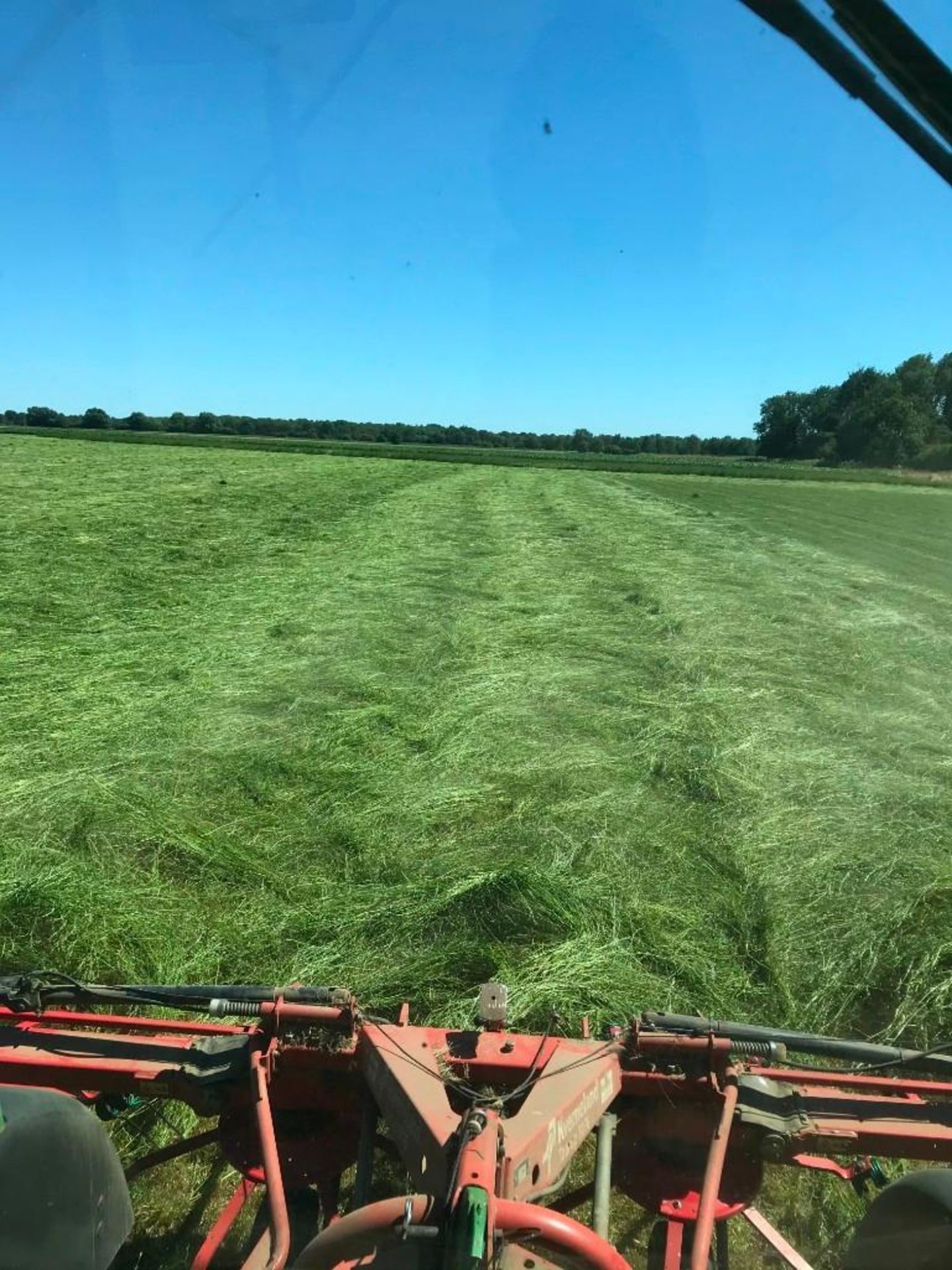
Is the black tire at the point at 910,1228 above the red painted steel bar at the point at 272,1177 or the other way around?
the other way around

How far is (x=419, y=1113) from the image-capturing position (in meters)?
1.74

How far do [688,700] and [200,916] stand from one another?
4165 millimetres

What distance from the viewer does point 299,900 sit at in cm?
400

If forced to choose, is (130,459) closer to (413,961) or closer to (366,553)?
(366,553)

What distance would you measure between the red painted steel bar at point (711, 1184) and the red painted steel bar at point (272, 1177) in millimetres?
671

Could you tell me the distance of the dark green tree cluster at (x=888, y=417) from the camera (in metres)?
40.4

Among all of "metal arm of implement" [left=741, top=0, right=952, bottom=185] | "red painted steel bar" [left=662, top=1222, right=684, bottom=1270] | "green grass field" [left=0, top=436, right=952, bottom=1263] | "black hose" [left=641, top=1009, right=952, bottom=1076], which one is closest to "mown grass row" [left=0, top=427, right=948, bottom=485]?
"green grass field" [left=0, top=436, right=952, bottom=1263]

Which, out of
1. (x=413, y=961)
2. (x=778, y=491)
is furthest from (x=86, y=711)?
(x=778, y=491)

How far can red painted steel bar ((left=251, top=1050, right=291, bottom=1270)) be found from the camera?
1.64 meters

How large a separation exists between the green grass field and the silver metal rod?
100cm

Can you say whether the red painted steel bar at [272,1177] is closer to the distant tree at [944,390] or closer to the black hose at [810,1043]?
the black hose at [810,1043]

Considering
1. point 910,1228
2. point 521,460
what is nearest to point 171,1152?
point 910,1228

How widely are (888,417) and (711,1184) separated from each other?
43.6 metres

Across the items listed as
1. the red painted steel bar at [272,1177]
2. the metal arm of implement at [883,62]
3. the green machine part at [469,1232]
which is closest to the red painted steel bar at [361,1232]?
the green machine part at [469,1232]
